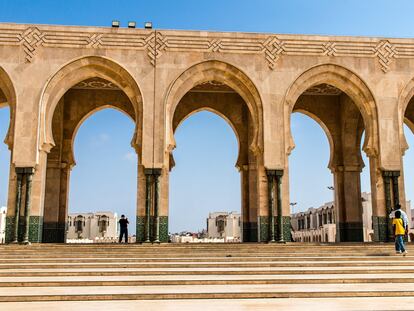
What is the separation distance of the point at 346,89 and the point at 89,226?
81.8 feet

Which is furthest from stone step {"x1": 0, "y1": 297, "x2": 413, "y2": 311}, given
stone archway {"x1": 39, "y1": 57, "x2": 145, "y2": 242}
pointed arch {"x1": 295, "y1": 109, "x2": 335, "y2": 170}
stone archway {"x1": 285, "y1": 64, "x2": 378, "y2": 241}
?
pointed arch {"x1": 295, "y1": 109, "x2": 335, "y2": 170}

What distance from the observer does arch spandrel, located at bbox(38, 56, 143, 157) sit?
1275 centimetres

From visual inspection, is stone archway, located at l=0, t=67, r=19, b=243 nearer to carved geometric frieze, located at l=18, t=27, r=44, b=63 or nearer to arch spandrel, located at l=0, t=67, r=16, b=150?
arch spandrel, located at l=0, t=67, r=16, b=150

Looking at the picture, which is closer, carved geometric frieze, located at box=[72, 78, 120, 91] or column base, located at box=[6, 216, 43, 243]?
column base, located at box=[6, 216, 43, 243]

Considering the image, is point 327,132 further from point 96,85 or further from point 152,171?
point 96,85

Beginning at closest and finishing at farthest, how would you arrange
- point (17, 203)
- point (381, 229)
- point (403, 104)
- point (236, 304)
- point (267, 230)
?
point (236, 304) → point (17, 203) → point (267, 230) → point (381, 229) → point (403, 104)

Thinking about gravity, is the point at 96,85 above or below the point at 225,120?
above

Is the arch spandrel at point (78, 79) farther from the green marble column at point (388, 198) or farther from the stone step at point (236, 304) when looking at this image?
the stone step at point (236, 304)

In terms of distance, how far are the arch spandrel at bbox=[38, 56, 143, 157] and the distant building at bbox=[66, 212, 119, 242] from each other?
2151 centimetres

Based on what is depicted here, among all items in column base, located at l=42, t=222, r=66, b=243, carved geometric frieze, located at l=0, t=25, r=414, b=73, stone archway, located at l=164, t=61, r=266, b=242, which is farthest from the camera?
stone archway, located at l=164, t=61, r=266, b=242

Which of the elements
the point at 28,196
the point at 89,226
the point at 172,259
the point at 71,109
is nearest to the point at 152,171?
the point at 28,196

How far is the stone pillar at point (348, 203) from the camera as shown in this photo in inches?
624

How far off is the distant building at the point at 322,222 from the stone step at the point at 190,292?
2354cm

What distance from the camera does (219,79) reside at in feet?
44.7
